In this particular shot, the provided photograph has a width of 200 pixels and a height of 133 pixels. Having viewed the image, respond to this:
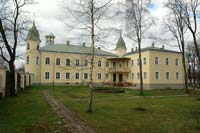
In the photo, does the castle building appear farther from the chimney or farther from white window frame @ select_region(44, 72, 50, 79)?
the chimney

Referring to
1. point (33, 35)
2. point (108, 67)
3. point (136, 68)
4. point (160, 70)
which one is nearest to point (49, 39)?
point (33, 35)

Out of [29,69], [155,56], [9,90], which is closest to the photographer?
[9,90]

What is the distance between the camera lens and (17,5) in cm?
1972

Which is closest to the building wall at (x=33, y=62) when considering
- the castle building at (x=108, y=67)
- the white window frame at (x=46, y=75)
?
the castle building at (x=108, y=67)

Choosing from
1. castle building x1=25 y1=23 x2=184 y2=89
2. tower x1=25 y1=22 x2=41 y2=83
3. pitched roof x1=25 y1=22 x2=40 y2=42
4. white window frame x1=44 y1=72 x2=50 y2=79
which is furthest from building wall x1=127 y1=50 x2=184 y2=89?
pitched roof x1=25 y1=22 x2=40 y2=42

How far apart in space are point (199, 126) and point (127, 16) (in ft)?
61.5

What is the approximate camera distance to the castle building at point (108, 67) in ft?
133

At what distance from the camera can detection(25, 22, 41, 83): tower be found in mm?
42969

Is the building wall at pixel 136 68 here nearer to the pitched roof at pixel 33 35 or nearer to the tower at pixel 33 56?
the tower at pixel 33 56

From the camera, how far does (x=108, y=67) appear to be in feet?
166

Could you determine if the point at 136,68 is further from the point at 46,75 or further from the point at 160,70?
the point at 46,75

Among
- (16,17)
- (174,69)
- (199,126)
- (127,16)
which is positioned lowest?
(199,126)

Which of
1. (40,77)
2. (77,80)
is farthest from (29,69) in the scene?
(77,80)

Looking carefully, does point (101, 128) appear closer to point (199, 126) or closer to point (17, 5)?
point (199, 126)
